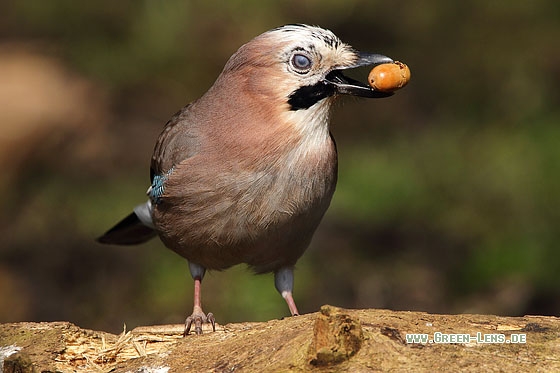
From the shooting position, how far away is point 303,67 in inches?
214

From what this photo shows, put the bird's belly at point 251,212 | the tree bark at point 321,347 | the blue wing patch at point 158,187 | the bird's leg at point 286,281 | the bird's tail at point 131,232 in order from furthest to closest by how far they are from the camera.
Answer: the bird's tail at point 131,232 < the bird's leg at point 286,281 < the blue wing patch at point 158,187 < the bird's belly at point 251,212 < the tree bark at point 321,347

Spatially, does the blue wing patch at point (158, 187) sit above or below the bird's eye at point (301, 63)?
below

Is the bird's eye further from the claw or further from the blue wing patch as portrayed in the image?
the claw

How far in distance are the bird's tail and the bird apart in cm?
126

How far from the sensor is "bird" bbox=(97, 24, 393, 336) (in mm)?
5352

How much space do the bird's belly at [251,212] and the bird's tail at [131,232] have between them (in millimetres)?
1214

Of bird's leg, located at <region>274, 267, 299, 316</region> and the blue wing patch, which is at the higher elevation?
the blue wing patch

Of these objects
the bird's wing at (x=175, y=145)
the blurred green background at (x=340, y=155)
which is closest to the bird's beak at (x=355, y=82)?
the blurred green background at (x=340, y=155)

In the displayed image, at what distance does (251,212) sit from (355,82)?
95cm

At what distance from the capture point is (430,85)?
34.9ft

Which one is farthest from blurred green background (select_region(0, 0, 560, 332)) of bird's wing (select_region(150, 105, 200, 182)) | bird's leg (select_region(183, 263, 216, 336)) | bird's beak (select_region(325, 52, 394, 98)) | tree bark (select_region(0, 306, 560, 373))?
tree bark (select_region(0, 306, 560, 373))

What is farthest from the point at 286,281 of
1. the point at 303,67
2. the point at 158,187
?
the point at 303,67

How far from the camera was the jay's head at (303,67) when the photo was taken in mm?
5391

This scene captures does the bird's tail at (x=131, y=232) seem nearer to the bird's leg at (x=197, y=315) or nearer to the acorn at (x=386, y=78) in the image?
the bird's leg at (x=197, y=315)
